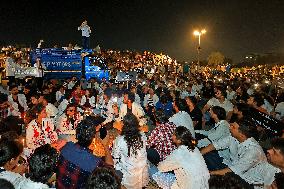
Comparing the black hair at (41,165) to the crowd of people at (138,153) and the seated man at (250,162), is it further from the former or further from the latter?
the seated man at (250,162)

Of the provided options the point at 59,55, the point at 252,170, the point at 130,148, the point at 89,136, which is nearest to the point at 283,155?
the point at 252,170

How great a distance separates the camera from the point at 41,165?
3.55 meters

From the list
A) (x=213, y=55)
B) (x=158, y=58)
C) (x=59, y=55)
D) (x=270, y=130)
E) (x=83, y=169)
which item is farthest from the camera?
(x=213, y=55)

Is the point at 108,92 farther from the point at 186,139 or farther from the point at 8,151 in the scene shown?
the point at 8,151

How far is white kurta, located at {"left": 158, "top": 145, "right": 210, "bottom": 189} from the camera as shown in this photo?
4.43 metres

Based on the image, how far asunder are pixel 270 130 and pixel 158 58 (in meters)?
38.0

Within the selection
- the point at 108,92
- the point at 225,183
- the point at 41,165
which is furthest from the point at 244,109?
the point at 108,92

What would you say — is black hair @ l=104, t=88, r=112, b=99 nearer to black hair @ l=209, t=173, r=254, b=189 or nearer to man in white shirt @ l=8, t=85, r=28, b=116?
man in white shirt @ l=8, t=85, r=28, b=116

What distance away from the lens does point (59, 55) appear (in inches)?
918

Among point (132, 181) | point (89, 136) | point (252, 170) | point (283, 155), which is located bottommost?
point (132, 181)

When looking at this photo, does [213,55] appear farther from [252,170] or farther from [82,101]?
[252,170]

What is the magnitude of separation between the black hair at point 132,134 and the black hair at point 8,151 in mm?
1873

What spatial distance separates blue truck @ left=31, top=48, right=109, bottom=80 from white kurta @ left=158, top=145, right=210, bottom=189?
755 inches

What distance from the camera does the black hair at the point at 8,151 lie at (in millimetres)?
3691
